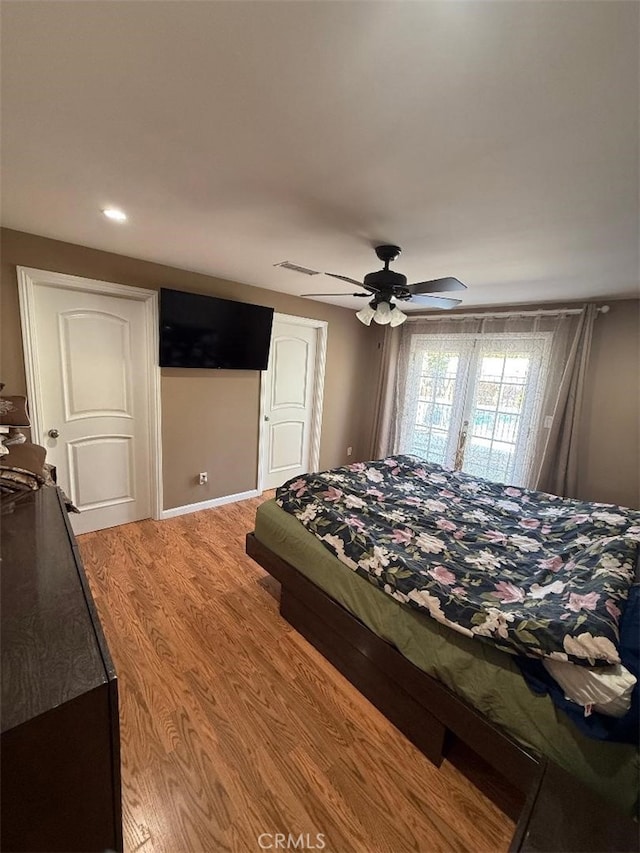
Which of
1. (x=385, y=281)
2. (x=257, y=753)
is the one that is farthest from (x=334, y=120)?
(x=257, y=753)

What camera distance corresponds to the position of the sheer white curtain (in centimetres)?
333

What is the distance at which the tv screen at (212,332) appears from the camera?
9.82ft

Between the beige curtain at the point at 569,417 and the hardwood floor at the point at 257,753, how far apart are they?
8.40ft

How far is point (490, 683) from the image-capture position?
1247mm

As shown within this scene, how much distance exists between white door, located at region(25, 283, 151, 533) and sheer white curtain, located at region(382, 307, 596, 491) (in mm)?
2945

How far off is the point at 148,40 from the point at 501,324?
3627mm

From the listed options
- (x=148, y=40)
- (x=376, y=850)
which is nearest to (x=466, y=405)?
(x=376, y=850)

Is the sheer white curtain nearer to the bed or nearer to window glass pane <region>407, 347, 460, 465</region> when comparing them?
window glass pane <region>407, 347, 460, 465</region>

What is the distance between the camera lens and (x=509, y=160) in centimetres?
124

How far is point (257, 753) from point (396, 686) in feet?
2.11

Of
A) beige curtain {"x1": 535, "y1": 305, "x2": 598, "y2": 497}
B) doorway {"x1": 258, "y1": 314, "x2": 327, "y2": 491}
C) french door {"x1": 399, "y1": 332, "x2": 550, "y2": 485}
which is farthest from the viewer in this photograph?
doorway {"x1": 258, "y1": 314, "x2": 327, "y2": 491}

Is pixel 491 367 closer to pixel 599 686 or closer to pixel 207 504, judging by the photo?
pixel 599 686

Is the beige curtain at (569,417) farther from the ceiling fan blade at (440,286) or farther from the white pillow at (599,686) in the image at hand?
the white pillow at (599,686)

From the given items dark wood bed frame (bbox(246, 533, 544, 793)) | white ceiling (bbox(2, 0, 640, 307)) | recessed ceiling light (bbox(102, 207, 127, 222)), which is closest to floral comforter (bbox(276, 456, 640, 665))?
dark wood bed frame (bbox(246, 533, 544, 793))
